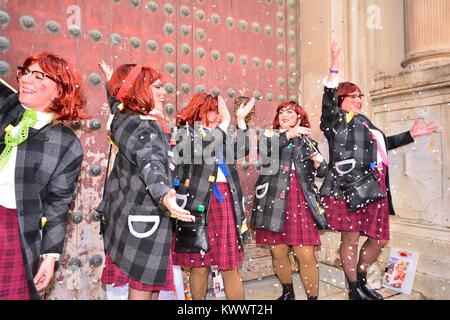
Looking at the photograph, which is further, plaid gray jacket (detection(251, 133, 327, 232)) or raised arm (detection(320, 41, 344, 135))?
plaid gray jacket (detection(251, 133, 327, 232))

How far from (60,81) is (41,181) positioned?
40cm

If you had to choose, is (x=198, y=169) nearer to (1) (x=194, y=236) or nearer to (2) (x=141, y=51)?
(1) (x=194, y=236)

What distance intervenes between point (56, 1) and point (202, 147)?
54.3 inches

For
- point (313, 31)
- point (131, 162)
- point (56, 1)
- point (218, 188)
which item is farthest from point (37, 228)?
point (313, 31)

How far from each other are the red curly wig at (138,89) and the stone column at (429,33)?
2.35m

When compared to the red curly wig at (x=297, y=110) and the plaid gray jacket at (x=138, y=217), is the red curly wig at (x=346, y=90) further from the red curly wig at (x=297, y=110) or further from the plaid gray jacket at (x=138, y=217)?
the plaid gray jacket at (x=138, y=217)

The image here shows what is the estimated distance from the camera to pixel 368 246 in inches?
112

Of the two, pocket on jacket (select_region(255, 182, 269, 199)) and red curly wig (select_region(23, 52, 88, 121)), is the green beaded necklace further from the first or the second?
pocket on jacket (select_region(255, 182, 269, 199))

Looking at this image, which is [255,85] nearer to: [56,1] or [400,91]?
[400,91]

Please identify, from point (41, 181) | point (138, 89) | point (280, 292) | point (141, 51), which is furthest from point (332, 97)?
point (41, 181)

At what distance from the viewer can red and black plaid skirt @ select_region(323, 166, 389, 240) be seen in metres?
2.74

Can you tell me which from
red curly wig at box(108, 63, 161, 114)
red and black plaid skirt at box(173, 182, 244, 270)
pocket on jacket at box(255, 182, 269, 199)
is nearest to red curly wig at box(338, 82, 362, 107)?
pocket on jacket at box(255, 182, 269, 199)

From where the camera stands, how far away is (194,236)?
219 centimetres

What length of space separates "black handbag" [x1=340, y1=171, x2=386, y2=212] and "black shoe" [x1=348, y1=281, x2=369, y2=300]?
23.8 inches
